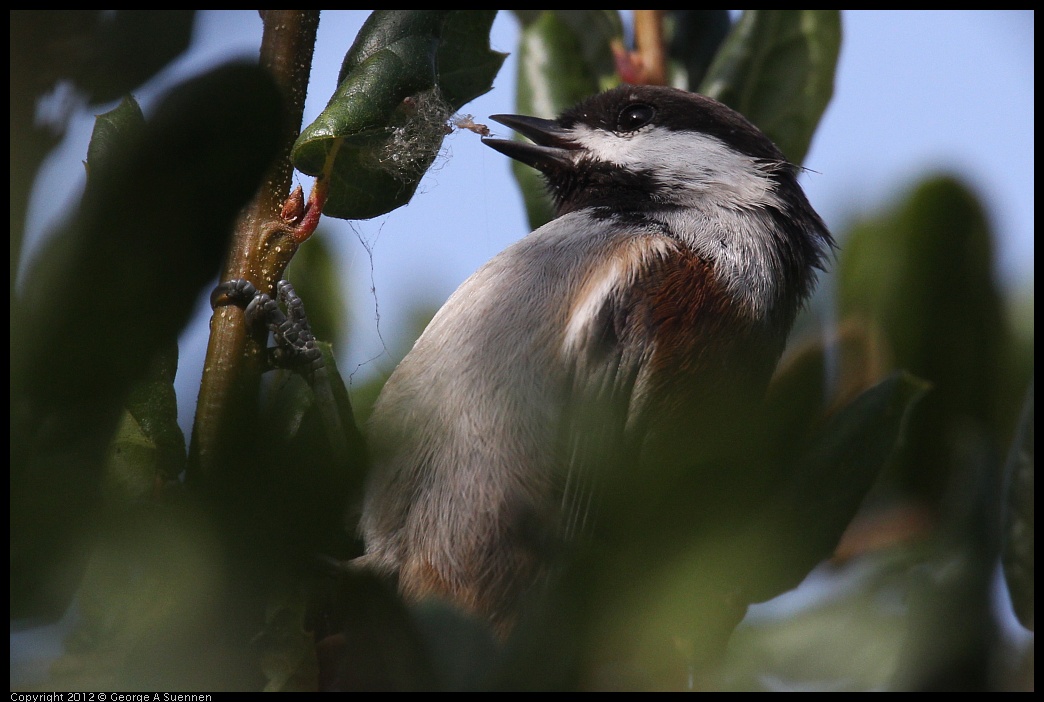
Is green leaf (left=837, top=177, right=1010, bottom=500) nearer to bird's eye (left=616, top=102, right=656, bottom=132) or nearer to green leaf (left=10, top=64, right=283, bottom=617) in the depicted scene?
green leaf (left=10, top=64, right=283, bottom=617)

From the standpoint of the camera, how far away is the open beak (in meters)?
2.83

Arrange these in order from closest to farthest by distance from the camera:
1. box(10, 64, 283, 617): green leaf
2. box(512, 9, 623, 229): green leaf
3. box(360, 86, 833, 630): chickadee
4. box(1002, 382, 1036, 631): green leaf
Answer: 1. box(10, 64, 283, 617): green leaf
2. box(1002, 382, 1036, 631): green leaf
3. box(360, 86, 833, 630): chickadee
4. box(512, 9, 623, 229): green leaf

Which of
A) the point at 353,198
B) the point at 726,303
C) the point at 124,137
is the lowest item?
the point at 726,303

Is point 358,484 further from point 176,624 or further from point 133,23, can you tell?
point 133,23

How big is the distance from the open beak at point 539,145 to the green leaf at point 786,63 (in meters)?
0.51

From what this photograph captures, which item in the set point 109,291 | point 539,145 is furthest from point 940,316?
point 539,145

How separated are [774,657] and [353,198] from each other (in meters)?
1.14

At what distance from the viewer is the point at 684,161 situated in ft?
9.85

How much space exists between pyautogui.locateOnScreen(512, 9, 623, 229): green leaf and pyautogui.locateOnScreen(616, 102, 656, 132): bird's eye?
124 millimetres

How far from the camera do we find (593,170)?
297 centimetres

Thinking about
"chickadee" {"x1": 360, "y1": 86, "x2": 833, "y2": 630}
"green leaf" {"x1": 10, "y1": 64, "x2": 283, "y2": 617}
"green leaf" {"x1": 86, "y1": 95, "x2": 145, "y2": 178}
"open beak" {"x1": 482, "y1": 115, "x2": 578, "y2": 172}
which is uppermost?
"green leaf" {"x1": 86, "y1": 95, "x2": 145, "y2": 178}

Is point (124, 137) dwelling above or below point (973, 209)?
above

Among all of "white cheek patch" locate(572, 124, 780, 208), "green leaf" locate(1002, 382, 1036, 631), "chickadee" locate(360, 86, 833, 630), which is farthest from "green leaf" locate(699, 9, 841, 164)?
"green leaf" locate(1002, 382, 1036, 631)

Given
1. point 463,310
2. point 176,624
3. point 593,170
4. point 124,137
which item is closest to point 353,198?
point 463,310
